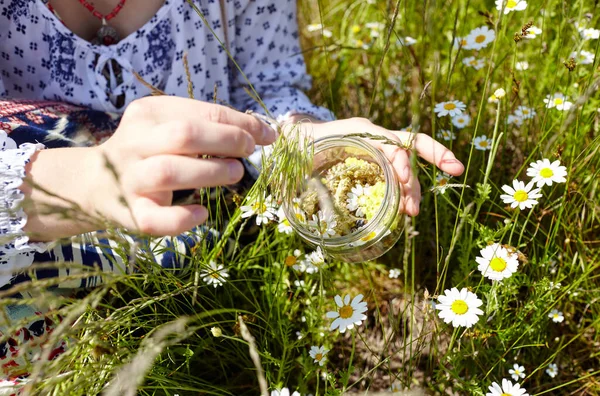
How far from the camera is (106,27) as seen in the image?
107cm

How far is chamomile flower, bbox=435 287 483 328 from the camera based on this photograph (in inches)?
29.0

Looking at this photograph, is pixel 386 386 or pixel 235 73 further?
pixel 235 73

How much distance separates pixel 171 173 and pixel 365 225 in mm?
279

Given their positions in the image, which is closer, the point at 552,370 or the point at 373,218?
the point at 373,218

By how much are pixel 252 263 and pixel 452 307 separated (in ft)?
1.32

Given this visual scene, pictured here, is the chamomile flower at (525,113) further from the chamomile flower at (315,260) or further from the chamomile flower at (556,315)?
the chamomile flower at (315,260)

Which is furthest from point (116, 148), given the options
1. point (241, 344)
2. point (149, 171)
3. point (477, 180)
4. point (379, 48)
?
point (379, 48)

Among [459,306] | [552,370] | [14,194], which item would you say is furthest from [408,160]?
[14,194]

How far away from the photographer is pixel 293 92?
1258 mm

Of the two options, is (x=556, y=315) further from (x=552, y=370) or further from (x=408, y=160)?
(x=408, y=160)

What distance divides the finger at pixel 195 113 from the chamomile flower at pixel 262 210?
0.59 feet

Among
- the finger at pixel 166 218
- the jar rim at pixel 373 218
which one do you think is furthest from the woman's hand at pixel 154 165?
the jar rim at pixel 373 218

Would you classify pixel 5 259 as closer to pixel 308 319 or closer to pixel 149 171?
pixel 149 171

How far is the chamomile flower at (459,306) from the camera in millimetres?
738
